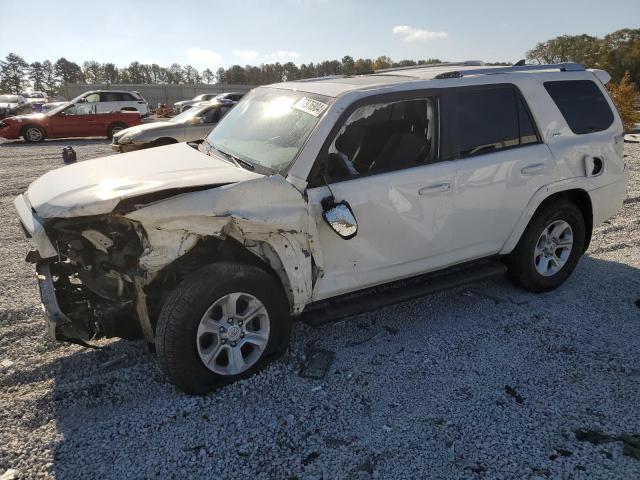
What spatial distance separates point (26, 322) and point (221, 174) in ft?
7.38

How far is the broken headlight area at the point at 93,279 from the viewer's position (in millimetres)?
2908

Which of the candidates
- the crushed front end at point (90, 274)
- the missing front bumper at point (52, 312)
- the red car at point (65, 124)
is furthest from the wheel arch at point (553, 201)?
the red car at point (65, 124)

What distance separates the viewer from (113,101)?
1917 cm

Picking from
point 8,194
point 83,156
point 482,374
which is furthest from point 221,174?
point 83,156

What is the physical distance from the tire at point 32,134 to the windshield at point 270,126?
16.5 m

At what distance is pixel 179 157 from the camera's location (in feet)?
12.6

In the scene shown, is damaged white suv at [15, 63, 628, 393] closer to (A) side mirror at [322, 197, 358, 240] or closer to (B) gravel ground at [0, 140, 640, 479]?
(A) side mirror at [322, 197, 358, 240]

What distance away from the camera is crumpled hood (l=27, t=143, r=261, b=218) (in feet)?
9.17

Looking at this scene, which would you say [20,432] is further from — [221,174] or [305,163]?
[305,163]

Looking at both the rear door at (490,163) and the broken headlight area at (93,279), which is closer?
the broken headlight area at (93,279)

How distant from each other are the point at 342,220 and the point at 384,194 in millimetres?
478

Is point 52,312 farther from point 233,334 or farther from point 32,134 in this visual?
point 32,134

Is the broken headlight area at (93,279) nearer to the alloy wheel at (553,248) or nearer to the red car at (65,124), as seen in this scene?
the alloy wheel at (553,248)

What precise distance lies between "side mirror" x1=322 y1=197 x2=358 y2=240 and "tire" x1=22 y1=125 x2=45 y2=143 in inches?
717
